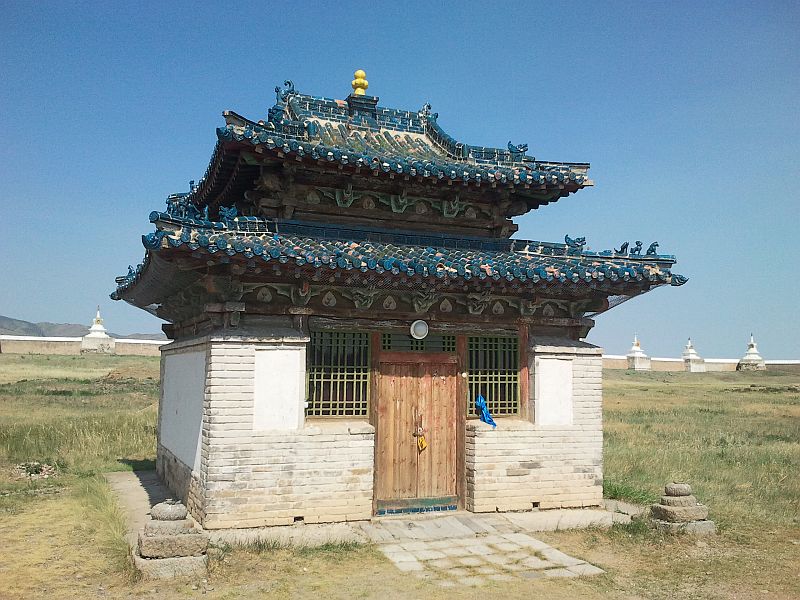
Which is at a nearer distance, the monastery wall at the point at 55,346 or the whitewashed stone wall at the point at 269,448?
the whitewashed stone wall at the point at 269,448

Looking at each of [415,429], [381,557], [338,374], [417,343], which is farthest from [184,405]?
[381,557]

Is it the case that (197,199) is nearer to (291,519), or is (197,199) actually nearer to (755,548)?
(291,519)

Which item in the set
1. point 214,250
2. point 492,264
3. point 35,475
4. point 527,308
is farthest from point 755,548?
point 35,475

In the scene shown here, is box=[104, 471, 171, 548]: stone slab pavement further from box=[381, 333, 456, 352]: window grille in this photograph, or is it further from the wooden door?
box=[381, 333, 456, 352]: window grille

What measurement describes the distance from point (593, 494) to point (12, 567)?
850 cm

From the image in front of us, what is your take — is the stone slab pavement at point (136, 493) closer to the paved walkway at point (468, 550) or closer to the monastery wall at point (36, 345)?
the paved walkway at point (468, 550)

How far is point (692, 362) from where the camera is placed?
78188mm

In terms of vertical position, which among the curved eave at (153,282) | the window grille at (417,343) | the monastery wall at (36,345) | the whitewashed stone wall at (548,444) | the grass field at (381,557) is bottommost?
the grass field at (381,557)

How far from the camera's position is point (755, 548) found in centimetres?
927

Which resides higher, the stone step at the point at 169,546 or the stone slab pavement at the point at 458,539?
the stone step at the point at 169,546

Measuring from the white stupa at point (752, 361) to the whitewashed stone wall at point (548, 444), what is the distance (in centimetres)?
7373

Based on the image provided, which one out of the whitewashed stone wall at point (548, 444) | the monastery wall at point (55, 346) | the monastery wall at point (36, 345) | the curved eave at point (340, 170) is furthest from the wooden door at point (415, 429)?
the monastery wall at point (36, 345)

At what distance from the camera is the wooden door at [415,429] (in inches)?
411

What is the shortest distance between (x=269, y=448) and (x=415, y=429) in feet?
7.90
